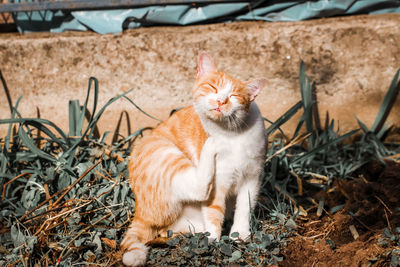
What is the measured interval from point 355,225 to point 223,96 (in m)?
0.97

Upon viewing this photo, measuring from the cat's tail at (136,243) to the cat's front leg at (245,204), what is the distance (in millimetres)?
378

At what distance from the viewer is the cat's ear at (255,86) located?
1.60 meters

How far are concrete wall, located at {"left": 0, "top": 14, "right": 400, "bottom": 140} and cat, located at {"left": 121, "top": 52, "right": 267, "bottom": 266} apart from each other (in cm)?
101

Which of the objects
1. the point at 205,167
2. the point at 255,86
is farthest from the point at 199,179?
the point at 255,86

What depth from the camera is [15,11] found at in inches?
109

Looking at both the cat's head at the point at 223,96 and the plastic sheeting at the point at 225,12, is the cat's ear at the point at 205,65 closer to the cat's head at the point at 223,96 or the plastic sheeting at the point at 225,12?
the cat's head at the point at 223,96

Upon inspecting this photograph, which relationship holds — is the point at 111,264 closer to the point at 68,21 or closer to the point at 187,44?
the point at 187,44

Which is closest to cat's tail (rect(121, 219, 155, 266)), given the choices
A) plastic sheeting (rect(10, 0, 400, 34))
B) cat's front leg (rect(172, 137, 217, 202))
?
cat's front leg (rect(172, 137, 217, 202))

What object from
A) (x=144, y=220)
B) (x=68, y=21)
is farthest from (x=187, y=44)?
(x=144, y=220)

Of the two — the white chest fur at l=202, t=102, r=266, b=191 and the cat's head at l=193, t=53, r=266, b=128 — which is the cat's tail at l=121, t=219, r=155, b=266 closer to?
the white chest fur at l=202, t=102, r=266, b=191

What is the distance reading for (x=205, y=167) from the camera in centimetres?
154

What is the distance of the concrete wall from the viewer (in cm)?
265

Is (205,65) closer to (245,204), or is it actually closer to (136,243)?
(245,204)

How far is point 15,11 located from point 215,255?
228cm
